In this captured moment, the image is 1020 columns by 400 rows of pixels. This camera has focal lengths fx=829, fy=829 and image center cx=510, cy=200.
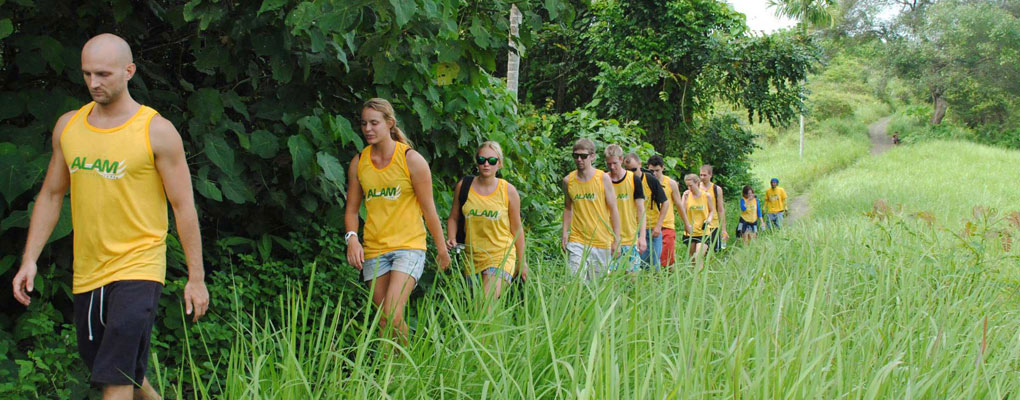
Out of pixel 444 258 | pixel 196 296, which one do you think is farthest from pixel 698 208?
pixel 196 296

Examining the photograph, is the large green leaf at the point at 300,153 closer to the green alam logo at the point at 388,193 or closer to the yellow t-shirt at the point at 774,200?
the green alam logo at the point at 388,193

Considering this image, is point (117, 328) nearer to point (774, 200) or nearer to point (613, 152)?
point (613, 152)

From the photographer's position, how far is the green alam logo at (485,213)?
5316 mm

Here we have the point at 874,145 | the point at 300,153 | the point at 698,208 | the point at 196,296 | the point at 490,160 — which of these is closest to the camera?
the point at 196,296

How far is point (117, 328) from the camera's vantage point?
10.2 ft

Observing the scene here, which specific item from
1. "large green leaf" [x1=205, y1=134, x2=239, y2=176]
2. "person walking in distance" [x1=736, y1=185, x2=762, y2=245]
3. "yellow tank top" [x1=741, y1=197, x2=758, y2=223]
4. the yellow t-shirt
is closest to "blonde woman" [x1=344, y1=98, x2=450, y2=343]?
"large green leaf" [x1=205, y1=134, x2=239, y2=176]

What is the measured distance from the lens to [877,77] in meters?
55.0

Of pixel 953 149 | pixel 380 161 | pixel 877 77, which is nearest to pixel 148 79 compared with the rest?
pixel 380 161

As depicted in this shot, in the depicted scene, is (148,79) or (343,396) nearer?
(343,396)

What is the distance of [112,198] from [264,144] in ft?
5.40

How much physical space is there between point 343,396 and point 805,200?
24528 mm

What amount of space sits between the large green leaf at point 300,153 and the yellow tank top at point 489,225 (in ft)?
3.66

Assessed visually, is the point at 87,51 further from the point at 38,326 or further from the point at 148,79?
the point at 148,79

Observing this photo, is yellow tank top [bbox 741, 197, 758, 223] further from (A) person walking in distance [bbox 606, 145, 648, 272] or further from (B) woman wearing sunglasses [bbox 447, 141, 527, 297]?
(B) woman wearing sunglasses [bbox 447, 141, 527, 297]
